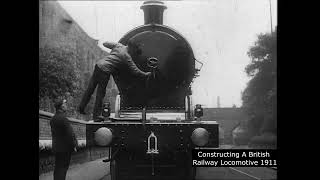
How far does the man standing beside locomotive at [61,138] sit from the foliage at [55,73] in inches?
7.6

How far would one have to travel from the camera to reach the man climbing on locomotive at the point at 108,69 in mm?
5133

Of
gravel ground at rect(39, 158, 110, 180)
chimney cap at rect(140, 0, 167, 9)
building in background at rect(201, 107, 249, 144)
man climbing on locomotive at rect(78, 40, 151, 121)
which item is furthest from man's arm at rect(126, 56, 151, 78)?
gravel ground at rect(39, 158, 110, 180)

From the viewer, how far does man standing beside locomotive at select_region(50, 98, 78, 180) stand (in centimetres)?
493

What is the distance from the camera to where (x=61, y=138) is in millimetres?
4953

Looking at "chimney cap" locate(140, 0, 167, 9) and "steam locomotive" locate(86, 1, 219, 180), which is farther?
"chimney cap" locate(140, 0, 167, 9)

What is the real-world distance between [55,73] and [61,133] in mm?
586

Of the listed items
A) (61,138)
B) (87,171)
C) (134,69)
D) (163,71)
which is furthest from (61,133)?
(163,71)

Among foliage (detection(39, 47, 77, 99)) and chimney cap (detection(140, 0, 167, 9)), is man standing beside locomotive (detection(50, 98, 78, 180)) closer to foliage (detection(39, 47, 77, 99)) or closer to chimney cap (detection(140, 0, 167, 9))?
foliage (detection(39, 47, 77, 99))

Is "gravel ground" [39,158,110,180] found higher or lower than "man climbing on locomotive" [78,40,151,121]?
lower

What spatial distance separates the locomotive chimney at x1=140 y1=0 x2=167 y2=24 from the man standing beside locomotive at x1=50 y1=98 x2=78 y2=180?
4.21 feet

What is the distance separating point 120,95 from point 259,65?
56.8 inches

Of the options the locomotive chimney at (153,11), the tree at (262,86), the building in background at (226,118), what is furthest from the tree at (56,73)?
the tree at (262,86)
